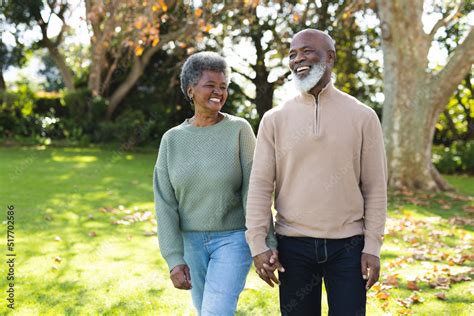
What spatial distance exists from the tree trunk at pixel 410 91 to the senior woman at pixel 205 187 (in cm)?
964

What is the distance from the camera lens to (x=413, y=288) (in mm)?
5703

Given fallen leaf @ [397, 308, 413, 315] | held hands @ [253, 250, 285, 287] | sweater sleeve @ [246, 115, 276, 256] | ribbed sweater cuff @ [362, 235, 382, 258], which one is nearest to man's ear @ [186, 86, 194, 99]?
sweater sleeve @ [246, 115, 276, 256]

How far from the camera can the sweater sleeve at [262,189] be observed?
9.52ft

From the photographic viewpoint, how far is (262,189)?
115 inches

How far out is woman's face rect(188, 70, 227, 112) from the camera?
126 inches

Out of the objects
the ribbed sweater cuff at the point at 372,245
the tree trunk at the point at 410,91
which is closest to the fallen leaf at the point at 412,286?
the ribbed sweater cuff at the point at 372,245

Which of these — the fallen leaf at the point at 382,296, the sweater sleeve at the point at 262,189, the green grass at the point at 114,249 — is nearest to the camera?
the sweater sleeve at the point at 262,189

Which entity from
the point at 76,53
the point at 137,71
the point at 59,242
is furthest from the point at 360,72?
the point at 59,242

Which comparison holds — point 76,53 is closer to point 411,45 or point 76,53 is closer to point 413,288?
point 411,45

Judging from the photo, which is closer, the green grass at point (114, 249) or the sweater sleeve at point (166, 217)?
the sweater sleeve at point (166, 217)

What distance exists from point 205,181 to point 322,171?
71cm

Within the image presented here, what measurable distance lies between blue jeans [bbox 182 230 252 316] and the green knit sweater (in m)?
0.06

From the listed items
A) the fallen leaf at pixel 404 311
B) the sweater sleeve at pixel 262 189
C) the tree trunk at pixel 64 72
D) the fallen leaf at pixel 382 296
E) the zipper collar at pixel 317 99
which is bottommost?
the fallen leaf at pixel 382 296

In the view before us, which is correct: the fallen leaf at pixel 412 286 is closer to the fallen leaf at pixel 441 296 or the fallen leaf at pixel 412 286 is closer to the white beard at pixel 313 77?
the fallen leaf at pixel 441 296
